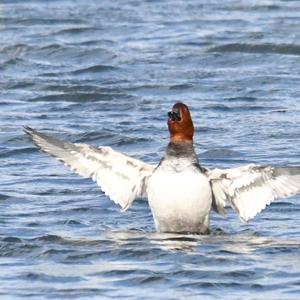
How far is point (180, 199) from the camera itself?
13312mm

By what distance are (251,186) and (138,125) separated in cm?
591

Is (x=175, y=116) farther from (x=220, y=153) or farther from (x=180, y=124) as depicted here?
(x=220, y=153)

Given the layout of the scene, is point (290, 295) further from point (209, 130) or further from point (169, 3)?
point (169, 3)

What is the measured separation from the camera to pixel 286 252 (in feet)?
43.4

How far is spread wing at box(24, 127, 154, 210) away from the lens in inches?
548

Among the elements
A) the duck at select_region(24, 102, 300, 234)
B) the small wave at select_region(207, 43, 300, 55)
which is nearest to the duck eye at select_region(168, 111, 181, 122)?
the duck at select_region(24, 102, 300, 234)

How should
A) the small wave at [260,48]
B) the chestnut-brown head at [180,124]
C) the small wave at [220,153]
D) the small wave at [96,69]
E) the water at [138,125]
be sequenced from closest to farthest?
the water at [138,125]
the chestnut-brown head at [180,124]
the small wave at [220,153]
the small wave at [96,69]
the small wave at [260,48]

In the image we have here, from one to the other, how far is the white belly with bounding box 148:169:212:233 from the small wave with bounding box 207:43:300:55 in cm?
1039

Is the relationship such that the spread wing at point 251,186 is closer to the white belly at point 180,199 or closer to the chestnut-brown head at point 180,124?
the white belly at point 180,199

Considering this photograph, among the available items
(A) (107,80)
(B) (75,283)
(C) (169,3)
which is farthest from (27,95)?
(B) (75,283)

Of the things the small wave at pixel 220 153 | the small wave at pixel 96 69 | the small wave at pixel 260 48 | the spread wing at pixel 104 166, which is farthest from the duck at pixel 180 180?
the small wave at pixel 260 48

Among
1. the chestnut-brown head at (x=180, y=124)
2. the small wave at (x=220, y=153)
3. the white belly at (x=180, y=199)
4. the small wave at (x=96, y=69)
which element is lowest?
the small wave at (x=220, y=153)

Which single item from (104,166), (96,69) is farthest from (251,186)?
(96,69)

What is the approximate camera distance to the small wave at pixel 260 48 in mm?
23750
